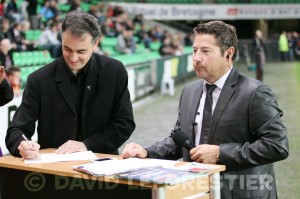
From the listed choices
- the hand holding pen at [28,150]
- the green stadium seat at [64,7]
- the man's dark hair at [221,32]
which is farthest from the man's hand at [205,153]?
the green stadium seat at [64,7]

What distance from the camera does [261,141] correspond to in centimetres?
343

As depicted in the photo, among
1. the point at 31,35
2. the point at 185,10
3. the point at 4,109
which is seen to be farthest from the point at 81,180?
the point at 185,10

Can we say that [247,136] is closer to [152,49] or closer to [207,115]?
[207,115]

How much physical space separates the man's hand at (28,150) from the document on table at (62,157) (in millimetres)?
29

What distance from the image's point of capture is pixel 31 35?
16.9 meters

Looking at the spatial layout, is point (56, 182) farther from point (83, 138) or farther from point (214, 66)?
point (214, 66)

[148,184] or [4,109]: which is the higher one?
[148,184]

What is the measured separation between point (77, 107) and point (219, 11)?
1287 inches

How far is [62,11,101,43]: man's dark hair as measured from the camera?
3799 millimetres

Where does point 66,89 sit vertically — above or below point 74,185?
above

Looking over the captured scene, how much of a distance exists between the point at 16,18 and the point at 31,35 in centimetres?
139

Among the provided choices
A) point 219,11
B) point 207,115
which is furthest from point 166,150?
point 219,11

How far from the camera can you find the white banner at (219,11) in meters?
35.0

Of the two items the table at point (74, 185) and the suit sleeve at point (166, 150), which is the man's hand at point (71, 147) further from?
the suit sleeve at point (166, 150)
